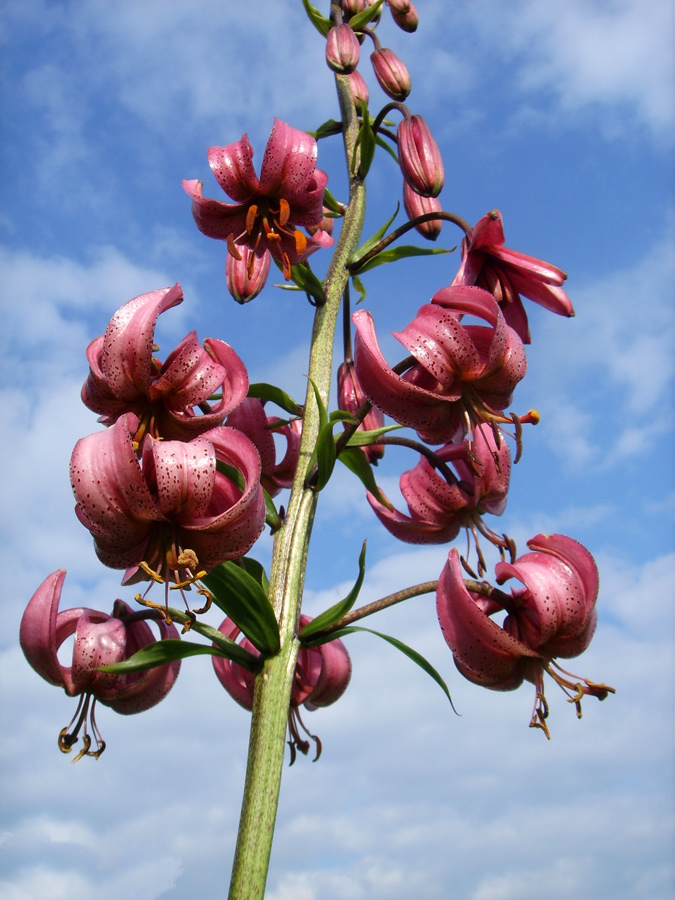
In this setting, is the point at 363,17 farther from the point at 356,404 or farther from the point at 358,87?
the point at 356,404

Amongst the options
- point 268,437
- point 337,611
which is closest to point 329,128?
point 268,437

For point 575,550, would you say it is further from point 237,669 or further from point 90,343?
point 90,343

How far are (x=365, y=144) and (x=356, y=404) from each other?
0.57 metres

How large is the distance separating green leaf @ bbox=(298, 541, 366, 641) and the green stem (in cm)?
3

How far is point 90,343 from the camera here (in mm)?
1275

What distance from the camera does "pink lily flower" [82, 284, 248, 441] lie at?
1163 millimetres

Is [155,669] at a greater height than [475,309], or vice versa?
[475,309]

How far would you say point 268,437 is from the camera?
1.61m

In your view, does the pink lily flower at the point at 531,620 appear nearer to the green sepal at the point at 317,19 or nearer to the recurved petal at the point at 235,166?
the recurved petal at the point at 235,166

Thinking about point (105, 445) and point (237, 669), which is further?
point (237, 669)

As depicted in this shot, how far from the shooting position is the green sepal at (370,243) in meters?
1.71

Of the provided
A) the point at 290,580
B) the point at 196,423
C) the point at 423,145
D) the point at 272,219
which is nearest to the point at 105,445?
the point at 196,423

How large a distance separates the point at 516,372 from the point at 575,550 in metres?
0.32

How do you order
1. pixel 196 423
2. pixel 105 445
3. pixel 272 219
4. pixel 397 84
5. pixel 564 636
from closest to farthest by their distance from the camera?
pixel 105 445 < pixel 196 423 < pixel 564 636 < pixel 272 219 < pixel 397 84
